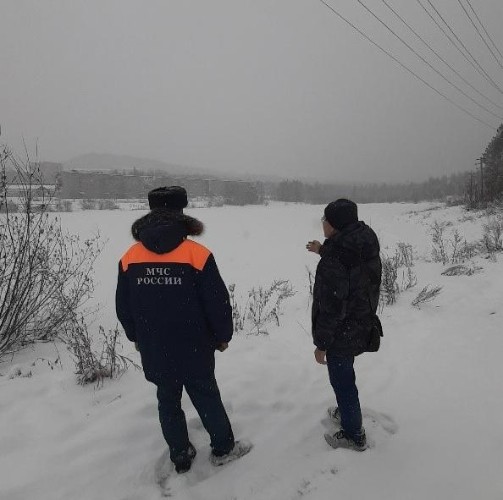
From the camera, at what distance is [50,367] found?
158 inches

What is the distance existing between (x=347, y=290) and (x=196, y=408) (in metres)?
1.39

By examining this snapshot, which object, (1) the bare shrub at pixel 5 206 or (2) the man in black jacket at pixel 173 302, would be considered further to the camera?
(1) the bare shrub at pixel 5 206

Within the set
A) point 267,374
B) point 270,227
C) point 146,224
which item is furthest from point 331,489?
point 270,227

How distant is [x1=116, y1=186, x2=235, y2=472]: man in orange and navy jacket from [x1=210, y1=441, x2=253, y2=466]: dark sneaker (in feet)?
1.54

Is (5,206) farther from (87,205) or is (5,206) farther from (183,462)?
(87,205)

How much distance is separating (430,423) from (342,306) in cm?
160

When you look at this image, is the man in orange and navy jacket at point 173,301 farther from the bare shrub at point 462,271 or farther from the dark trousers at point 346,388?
the bare shrub at point 462,271

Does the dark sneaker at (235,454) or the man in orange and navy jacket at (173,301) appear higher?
the man in orange and navy jacket at (173,301)

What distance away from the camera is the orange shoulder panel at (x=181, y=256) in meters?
2.03

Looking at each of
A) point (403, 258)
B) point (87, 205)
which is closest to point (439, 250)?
point (403, 258)

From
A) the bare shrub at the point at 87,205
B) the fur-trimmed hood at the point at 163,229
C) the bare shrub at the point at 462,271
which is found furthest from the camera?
the bare shrub at the point at 87,205

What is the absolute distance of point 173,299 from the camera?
2.10m

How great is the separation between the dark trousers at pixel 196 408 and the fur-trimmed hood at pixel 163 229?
958mm

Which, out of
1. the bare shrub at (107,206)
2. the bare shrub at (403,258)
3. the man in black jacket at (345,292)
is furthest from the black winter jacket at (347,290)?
the bare shrub at (107,206)
